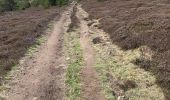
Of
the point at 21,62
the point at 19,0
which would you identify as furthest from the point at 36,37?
the point at 19,0

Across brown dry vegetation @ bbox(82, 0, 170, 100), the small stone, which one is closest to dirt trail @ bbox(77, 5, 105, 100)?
the small stone

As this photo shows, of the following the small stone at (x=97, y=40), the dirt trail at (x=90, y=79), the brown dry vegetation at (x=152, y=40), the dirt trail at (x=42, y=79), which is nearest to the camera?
the dirt trail at (x=90, y=79)

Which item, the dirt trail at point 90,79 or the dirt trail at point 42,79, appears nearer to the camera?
the dirt trail at point 90,79

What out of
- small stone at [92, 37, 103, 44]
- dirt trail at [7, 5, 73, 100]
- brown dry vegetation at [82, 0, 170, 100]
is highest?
brown dry vegetation at [82, 0, 170, 100]

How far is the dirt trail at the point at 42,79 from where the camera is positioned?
716 inches

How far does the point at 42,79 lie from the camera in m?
20.8

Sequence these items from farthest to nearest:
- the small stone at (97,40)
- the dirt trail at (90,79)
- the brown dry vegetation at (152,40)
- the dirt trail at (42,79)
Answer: the small stone at (97,40), the brown dry vegetation at (152,40), the dirt trail at (42,79), the dirt trail at (90,79)

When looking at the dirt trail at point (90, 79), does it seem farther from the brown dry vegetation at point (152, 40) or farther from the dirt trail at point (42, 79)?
the brown dry vegetation at point (152, 40)

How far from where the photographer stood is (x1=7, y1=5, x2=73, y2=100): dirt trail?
716 inches

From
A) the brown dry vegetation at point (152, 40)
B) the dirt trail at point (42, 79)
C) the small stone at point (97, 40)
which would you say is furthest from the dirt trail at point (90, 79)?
the brown dry vegetation at point (152, 40)

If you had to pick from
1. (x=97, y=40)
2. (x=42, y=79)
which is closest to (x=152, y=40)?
(x=97, y=40)

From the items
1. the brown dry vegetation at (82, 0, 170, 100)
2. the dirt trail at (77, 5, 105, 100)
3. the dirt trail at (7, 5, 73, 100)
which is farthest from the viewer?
the brown dry vegetation at (82, 0, 170, 100)

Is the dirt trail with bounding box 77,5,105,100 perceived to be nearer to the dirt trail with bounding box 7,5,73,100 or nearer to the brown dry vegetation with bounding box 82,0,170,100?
the dirt trail with bounding box 7,5,73,100

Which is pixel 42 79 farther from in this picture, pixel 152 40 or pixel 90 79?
pixel 152 40
